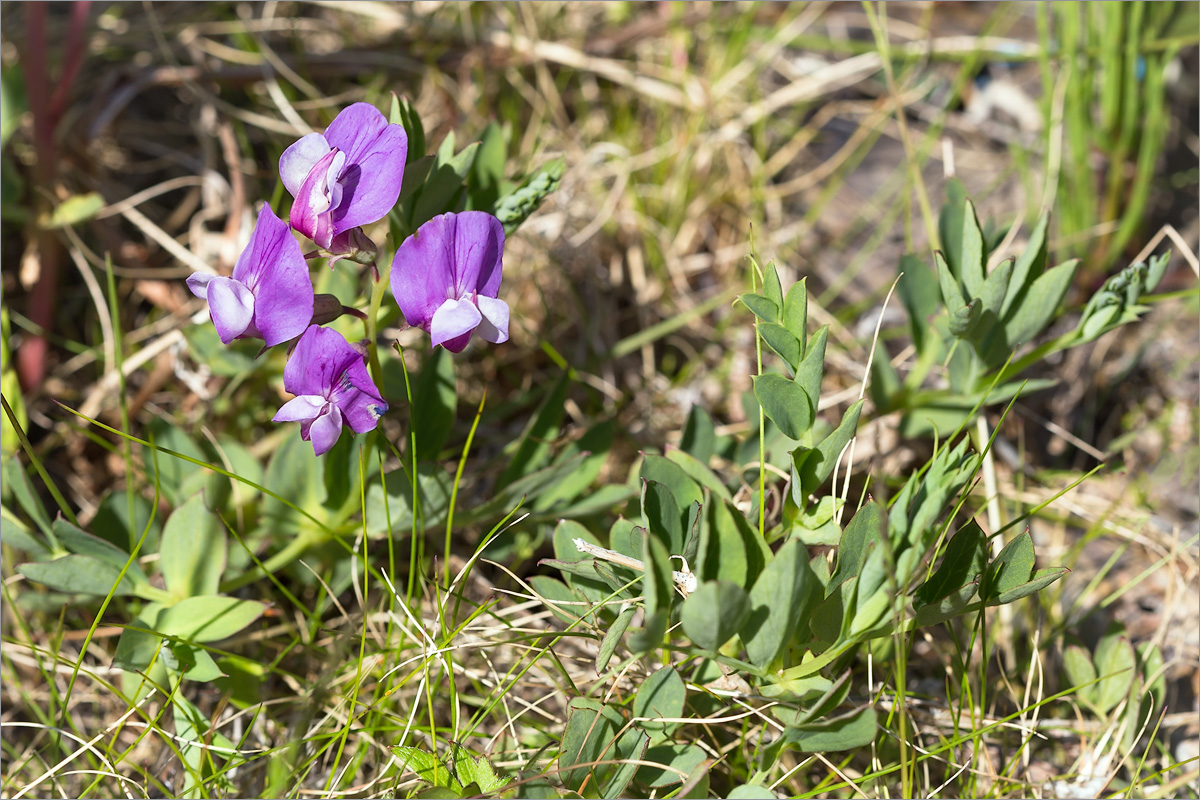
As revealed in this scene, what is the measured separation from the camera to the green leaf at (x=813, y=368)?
1.14 meters

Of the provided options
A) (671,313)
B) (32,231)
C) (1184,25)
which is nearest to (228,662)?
(32,231)

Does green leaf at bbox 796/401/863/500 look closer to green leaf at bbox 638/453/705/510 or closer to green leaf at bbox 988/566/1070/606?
green leaf at bbox 638/453/705/510

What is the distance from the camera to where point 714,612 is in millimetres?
963

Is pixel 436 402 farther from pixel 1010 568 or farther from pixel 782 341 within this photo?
pixel 1010 568

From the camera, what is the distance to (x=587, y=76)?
8.47 ft

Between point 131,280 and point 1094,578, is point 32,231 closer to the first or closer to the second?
point 131,280

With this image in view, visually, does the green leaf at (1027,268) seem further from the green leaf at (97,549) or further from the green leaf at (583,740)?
the green leaf at (97,549)

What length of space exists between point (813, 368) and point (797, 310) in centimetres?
8

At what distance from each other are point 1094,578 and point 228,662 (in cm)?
157

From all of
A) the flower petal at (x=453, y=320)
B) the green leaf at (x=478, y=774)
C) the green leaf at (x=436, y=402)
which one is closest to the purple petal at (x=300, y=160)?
the flower petal at (x=453, y=320)

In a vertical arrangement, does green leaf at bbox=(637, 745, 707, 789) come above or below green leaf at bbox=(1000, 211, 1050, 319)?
below

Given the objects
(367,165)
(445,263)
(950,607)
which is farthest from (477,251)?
(950,607)

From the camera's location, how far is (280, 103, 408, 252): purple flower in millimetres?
1116

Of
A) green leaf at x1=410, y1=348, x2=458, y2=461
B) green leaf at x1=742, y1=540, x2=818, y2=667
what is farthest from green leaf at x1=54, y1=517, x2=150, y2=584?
green leaf at x1=742, y1=540, x2=818, y2=667
